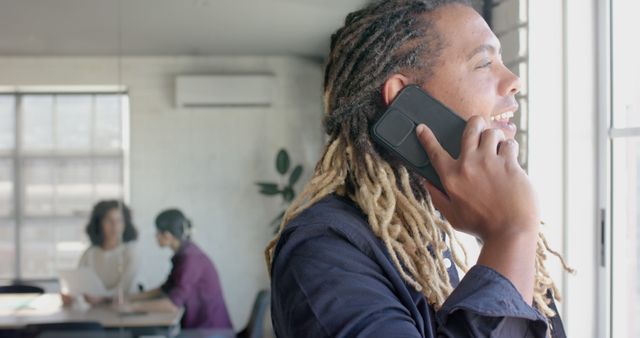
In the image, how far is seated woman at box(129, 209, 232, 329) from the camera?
3.53 metres

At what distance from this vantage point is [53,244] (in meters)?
3.50

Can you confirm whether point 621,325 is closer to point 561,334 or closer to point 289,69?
point 561,334

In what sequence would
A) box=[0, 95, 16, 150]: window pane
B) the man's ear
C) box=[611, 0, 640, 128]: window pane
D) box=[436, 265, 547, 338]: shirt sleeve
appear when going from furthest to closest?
box=[0, 95, 16, 150]: window pane < box=[611, 0, 640, 128]: window pane < the man's ear < box=[436, 265, 547, 338]: shirt sleeve

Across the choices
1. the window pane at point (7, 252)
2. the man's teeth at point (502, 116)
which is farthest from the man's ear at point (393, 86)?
the window pane at point (7, 252)

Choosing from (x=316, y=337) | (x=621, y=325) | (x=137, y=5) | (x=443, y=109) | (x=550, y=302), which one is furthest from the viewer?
(x=137, y=5)

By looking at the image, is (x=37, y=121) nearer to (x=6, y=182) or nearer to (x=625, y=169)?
(x=6, y=182)

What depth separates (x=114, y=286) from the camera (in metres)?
3.50

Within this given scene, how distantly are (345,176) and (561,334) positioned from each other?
351mm

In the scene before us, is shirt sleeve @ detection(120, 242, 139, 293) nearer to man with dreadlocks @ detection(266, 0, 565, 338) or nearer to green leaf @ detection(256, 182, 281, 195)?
green leaf @ detection(256, 182, 281, 195)

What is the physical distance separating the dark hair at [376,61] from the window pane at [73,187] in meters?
2.71

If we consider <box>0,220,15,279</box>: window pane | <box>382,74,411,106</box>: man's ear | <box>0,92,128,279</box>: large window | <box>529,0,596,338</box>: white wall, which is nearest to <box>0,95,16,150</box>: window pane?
<box>0,92,128,279</box>: large window

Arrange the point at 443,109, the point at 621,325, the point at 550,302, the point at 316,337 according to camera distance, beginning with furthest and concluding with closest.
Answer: the point at 621,325, the point at 550,302, the point at 443,109, the point at 316,337

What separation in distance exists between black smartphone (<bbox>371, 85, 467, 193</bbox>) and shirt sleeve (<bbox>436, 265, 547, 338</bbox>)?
14cm

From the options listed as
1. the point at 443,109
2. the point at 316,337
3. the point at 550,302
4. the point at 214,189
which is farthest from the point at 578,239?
the point at 214,189
